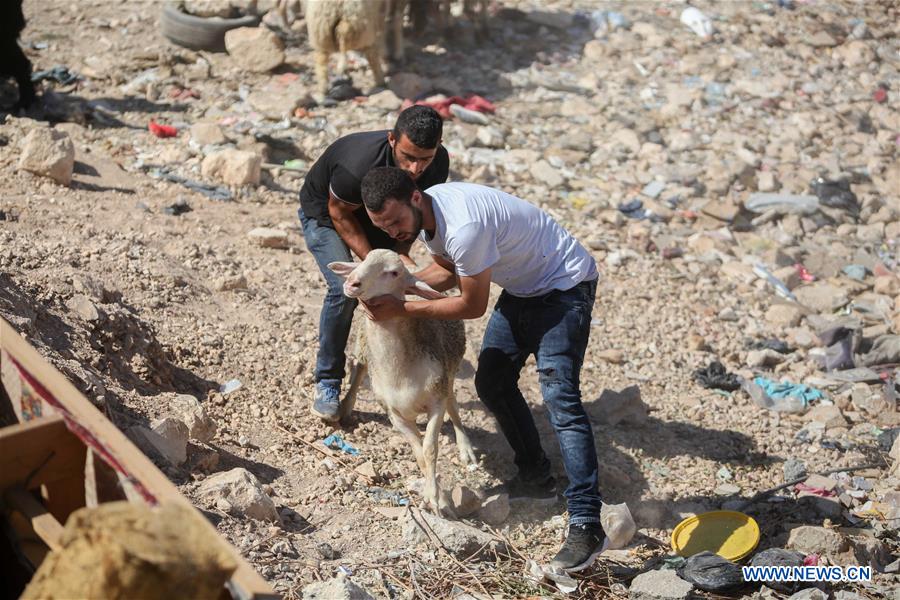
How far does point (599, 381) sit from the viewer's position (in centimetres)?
716

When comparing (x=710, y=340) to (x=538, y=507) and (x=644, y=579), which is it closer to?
(x=538, y=507)

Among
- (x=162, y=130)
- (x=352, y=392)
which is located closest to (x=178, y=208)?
(x=162, y=130)

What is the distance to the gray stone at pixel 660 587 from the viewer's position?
4625 millimetres

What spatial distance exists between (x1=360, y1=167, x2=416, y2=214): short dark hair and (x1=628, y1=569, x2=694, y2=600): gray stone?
2181 millimetres

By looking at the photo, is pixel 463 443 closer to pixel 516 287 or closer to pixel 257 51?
pixel 516 287

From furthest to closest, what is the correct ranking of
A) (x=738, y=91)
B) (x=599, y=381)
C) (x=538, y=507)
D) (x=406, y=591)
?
(x=738, y=91)
(x=599, y=381)
(x=538, y=507)
(x=406, y=591)

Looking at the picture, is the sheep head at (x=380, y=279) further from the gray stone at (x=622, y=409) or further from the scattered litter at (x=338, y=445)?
the gray stone at (x=622, y=409)

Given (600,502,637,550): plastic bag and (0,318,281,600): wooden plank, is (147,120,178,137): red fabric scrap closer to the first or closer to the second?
(600,502,637,550): plastic bag

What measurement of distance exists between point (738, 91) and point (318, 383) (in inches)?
335

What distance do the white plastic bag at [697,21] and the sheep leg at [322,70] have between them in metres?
5.60

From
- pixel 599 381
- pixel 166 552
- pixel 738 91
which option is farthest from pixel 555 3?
pixel 166 552

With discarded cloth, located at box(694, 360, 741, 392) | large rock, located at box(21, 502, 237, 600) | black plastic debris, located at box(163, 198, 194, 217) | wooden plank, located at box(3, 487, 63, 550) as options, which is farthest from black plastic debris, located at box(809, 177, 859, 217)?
large rock, located at box(21, 502, 237, 600)

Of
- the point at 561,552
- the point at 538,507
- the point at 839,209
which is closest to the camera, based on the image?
the point at 561,552

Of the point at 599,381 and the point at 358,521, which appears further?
the point at 599,381
